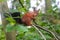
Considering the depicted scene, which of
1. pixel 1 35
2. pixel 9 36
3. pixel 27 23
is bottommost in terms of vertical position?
pixel 1 35

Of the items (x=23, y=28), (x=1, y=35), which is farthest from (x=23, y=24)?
(x=1, y=35)

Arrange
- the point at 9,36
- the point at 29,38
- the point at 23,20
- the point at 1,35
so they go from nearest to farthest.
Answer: the point at 23,20
the point at 9,36
the point at 29,38
the point at 1,35

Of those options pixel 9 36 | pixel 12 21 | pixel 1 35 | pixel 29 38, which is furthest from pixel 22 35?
pixel 12 21

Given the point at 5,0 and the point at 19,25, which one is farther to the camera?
the point at 5,0

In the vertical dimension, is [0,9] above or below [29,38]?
above

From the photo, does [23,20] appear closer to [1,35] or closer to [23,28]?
[23,28]

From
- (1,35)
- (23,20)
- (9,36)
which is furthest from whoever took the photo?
(1,35)

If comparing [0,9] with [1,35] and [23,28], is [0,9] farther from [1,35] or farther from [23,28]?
[1,35]

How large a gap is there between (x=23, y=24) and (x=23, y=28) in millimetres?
15

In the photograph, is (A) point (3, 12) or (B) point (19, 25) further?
(A) point (3, 12)

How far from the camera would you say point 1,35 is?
1675mm

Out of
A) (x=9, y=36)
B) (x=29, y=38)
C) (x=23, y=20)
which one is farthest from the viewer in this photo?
(x=29, y=38)

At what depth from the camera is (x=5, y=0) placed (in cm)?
90

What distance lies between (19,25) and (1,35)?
1.07 metres
